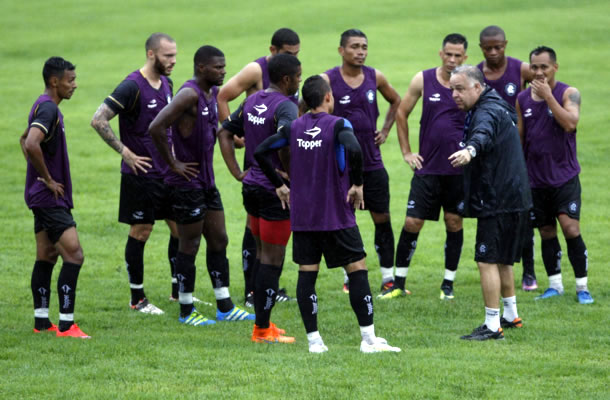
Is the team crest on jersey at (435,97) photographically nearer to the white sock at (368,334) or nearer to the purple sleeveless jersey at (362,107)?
the purple sleeveless jersey at (362,107)

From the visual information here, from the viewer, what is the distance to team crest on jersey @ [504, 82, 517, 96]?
10716mm

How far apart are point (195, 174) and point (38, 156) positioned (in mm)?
1661

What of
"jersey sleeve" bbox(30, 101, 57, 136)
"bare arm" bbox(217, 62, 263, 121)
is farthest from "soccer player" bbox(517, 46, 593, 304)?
"jersey sleeve" bbox(30, 101, 57, 136)

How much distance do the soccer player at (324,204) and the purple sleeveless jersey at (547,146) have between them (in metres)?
3.70

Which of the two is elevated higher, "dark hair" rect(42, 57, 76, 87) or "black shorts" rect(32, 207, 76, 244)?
"dark hair" rect(42, 57, 76, 87)

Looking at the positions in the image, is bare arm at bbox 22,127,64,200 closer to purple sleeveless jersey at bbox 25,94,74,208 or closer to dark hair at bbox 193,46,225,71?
purple sleeveless jersey at bbox 25,94,74,208

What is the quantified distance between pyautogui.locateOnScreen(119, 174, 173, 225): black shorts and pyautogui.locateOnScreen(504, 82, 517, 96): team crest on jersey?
442cm

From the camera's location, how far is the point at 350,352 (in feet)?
24.8

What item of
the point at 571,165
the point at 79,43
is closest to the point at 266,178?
the point at 571,165

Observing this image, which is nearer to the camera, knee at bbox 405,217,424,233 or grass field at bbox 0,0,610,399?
grass field at bbox 0,0,610,399

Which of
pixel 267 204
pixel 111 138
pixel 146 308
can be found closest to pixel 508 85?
pixel 267 204

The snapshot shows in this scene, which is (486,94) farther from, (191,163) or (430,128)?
(191,163)

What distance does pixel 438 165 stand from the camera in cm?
1052

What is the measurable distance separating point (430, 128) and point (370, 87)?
92 cm
